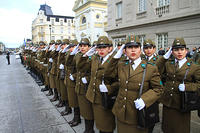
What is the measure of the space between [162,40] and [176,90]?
29.5ft

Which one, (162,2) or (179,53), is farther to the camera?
(162,2)

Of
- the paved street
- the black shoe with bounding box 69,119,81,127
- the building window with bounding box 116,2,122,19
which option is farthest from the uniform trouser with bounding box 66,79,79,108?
the building window with bounding box 116,2,122,19

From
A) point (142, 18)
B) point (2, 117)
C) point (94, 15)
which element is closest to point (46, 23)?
point (94, 15)

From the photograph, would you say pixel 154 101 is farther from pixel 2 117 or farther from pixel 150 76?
pixel 2 117

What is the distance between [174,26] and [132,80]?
925 cm

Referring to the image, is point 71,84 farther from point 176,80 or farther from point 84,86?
point 176,80

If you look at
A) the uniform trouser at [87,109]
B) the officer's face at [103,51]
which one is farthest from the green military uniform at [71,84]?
the officer's face at [103,51]

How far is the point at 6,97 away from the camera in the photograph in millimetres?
6871

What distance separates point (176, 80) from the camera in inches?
114

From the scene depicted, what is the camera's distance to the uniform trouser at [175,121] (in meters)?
2.80

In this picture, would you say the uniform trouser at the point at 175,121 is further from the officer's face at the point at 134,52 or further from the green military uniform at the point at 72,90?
the green military uniform at the point at 72,90

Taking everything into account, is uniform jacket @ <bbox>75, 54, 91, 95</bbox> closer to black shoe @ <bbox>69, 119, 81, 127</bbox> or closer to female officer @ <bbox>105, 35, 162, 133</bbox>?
black shoe @ <bbox>69, 119, 81, 127</bbox>

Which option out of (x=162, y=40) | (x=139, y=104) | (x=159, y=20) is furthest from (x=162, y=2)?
(x=139, y=104)

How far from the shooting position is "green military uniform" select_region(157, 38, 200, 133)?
2.76m
